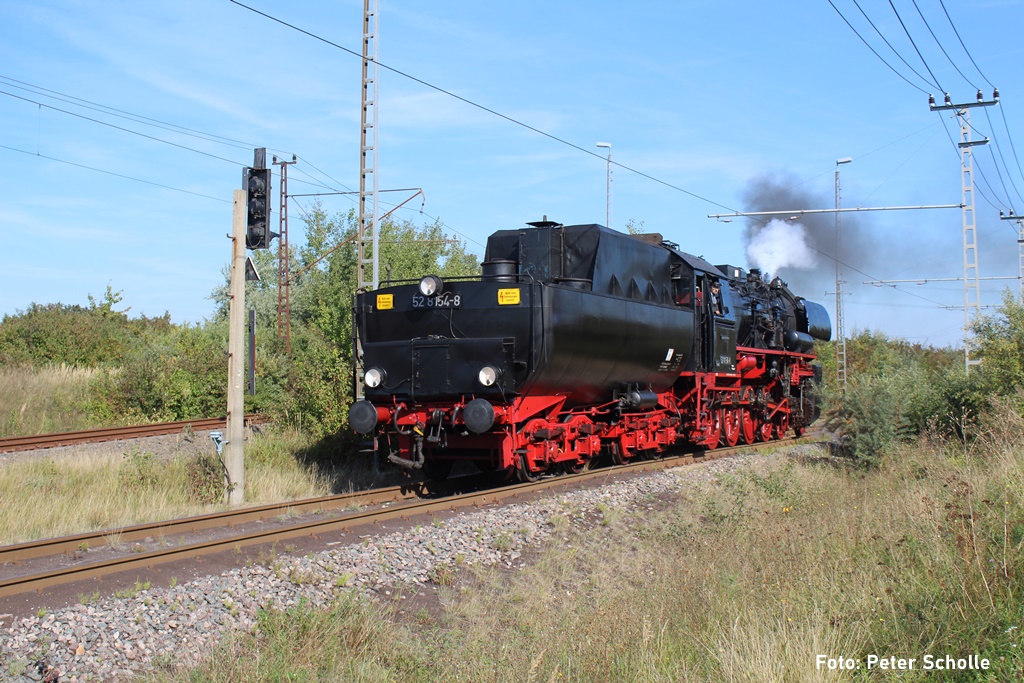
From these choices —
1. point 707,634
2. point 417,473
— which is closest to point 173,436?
point 417,473

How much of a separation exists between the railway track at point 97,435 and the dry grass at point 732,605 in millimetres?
10387

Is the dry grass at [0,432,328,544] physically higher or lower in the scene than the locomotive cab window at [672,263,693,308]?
lower

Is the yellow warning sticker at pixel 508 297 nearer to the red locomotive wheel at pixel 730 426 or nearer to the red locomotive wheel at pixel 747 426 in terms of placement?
the red locomotive wheel at pixel 730 426

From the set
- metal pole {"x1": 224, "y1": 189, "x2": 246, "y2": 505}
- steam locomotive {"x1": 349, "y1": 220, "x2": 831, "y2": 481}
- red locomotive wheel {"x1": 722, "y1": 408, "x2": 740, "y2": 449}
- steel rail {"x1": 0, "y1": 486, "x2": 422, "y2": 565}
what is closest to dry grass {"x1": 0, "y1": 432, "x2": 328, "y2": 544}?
metal pole {"x1": 224, "y1": 189, "x2": 246, "y2": 505}

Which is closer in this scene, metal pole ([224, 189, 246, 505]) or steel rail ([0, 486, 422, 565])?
steel rail ([0, 486, 422, 565])

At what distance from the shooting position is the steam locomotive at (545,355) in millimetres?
11062

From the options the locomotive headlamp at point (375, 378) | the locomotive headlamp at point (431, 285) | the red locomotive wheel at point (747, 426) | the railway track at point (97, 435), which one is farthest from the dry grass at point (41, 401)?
the red locomotive wheel at point (747, 426)

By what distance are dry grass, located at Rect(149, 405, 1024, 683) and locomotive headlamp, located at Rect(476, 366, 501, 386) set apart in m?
2.19

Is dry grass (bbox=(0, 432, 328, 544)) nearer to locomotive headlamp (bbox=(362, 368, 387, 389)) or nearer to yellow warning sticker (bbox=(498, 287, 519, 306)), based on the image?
locomotive headlamp (bbox=(362, 368, 387, 389))

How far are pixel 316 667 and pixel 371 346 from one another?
6.88m

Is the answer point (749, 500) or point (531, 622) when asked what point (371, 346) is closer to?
→ point (749, 500)

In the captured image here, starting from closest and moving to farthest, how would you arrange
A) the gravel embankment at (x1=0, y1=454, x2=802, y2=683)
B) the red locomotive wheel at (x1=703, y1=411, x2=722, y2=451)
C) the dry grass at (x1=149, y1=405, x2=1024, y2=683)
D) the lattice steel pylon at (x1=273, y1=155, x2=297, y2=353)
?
the dry grass at (x1=149, y1=405, x2=1024, y2=683)
the gravel embankment at (x1=0, y1=454, x2=802, y2=683)
the red locomotive wheel at (x1=703, y1=411, x2=722, y2=451)
the lattice steel pylon at (x1=273, y1=155, x2=297, y2=353)

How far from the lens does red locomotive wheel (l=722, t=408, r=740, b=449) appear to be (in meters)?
17.5

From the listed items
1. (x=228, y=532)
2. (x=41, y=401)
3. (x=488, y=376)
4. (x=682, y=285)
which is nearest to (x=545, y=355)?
(x=488, y=376)
